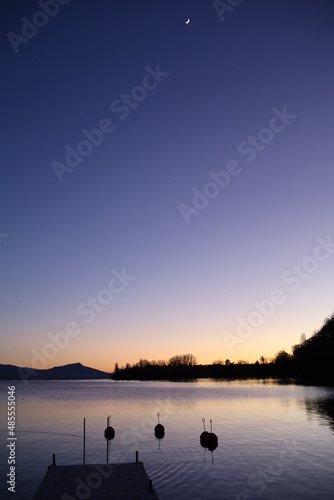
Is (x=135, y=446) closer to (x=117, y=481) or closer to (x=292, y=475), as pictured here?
(x=292, y=475)

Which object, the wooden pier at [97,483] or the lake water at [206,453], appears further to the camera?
the lake water at [206,453]

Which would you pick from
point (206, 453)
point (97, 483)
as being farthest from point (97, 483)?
point (206, 453)

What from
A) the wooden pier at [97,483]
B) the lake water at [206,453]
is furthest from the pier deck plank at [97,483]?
the lake water at [206,453]

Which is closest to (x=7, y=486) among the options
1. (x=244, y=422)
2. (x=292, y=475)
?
(x=292, y=475)

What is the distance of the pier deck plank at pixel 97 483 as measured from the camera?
821 inches

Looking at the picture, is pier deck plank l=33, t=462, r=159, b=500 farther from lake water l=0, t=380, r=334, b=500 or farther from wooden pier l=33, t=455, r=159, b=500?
lake water l=0, t=380, r=334, b=500

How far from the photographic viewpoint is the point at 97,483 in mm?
22844

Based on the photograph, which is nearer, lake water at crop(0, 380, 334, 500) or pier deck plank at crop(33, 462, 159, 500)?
pier deck plank at crop(33, 462, 159, 500)

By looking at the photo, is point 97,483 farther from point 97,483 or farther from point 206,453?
point 206,453

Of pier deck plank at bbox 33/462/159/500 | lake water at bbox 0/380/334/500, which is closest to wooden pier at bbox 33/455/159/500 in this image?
pier deck plank at bbox 33/462/159/500

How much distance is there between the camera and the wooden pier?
20.8 meters

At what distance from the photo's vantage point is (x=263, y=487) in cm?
2792

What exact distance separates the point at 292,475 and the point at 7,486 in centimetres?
1962

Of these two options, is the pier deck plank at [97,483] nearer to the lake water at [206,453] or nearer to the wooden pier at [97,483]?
the wooden pier at [97,483]
